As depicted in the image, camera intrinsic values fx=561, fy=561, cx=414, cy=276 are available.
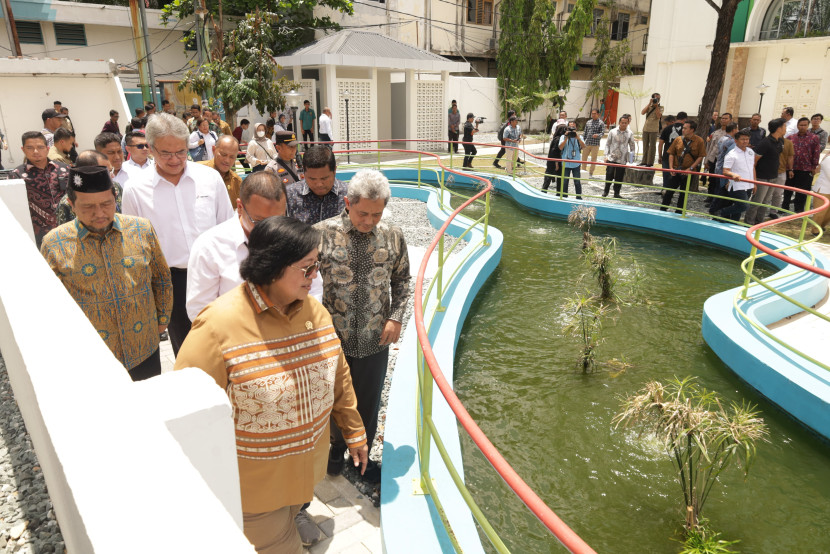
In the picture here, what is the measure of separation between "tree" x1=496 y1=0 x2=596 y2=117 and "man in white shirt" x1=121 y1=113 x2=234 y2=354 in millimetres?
23306

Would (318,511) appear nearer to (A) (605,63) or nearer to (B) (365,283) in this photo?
(B) (365,283)

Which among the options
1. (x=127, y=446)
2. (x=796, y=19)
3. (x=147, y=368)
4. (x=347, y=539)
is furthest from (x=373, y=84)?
(x=127, y=446)

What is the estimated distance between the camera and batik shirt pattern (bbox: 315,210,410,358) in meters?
2.90

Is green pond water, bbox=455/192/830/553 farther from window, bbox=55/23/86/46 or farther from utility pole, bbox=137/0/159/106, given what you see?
window, bbox=55/23/86/46

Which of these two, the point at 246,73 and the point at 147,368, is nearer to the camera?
the point at 147,368

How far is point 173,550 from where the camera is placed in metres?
0.96

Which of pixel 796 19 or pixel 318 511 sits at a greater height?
pixel 796 19

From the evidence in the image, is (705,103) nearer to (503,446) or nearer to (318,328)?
(503,446)

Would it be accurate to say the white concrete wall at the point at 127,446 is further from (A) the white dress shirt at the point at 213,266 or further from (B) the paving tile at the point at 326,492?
(B) the paving tile at the point at 326,492

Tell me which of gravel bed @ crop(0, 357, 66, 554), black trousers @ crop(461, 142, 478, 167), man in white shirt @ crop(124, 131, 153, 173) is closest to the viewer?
gravel bed @ crop(0, 357, 66, 554)

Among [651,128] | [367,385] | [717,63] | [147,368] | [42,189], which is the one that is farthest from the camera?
[651,128]

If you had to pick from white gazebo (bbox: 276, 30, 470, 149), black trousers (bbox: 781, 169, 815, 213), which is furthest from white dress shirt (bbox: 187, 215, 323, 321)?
white gazebo (bbox: 276, 30, 470, 149)

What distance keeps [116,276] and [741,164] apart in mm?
9059

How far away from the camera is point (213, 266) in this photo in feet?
8.58
